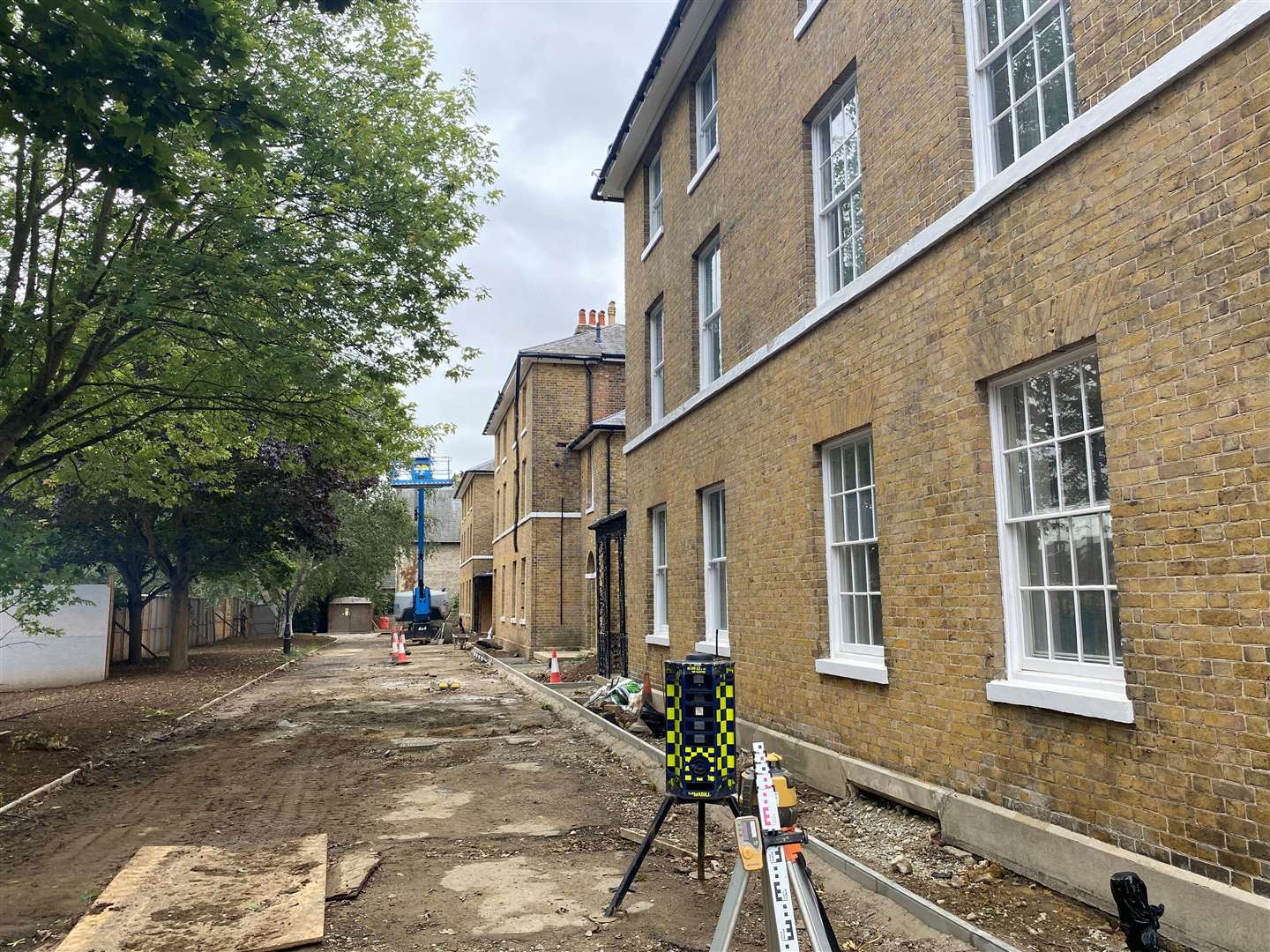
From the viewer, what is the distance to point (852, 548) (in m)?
7.55

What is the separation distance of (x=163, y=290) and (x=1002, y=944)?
29.8 ft

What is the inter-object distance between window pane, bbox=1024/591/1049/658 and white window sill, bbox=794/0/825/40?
5711 millimetres

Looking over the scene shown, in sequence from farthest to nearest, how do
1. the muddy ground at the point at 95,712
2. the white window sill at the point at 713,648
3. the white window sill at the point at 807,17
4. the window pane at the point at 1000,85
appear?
the white window sill at the point at 713,648 → the muddy ground at the point at 95,712 → the white window sill at the point at 807,17 → the window pane at the point at 1000,85

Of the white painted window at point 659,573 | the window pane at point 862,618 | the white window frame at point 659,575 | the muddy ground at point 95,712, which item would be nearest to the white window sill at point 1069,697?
the window pane at point 862,618

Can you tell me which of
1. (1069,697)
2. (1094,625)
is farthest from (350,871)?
(1094,625)

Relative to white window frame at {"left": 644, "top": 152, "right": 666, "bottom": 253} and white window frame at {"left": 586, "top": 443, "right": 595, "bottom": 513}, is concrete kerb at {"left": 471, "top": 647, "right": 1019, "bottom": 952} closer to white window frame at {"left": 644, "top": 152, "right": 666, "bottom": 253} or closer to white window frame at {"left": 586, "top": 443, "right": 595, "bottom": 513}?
white window frame at {"left": 644, "top": 152, "right": 666, "bottom": 253}

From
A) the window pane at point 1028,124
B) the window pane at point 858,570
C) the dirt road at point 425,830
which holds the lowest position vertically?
the dirt road at point 425,830

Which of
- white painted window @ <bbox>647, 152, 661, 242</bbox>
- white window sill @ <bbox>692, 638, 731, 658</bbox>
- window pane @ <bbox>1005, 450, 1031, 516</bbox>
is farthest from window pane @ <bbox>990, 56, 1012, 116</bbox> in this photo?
white painted window @ <bbox>647, 152, 661, 242</bbox>

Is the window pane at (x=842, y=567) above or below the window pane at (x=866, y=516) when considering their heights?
below

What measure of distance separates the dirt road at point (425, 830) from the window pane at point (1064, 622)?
1748mm

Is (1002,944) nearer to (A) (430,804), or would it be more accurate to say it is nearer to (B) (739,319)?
(A) (430,804)

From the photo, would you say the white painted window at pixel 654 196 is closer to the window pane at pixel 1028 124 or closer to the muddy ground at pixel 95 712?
the window pane at pixel 1028 124

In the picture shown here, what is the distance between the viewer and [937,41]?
243 inches

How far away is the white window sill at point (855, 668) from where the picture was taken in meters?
6.73
